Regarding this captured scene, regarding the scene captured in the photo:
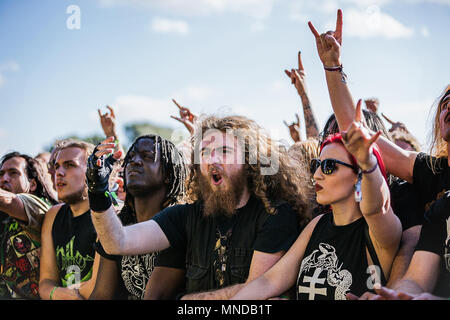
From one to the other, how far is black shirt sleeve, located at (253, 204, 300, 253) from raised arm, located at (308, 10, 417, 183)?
2.20ft

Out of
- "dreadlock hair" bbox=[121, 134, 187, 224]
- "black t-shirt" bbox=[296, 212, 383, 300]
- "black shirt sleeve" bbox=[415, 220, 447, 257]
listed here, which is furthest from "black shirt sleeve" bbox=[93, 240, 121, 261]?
"black shirt sleeve" bbox=[415, 220, 447, 257]

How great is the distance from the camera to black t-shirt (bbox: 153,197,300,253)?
2918mm

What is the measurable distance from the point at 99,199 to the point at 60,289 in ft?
4.07

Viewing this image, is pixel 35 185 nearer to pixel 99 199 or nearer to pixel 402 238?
pixel 99 199

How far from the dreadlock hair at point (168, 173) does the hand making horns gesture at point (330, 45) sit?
1536mm

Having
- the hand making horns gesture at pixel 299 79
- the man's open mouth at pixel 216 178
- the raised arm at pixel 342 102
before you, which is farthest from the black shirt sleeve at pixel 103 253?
the hand making horns gesture at pixel 299 79

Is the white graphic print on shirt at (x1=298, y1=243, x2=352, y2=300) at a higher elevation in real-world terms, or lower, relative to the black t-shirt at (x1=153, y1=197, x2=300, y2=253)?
lower

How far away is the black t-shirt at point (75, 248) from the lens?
377 centimetres

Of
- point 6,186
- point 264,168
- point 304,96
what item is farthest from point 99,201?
point 304,96

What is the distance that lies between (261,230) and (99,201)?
100 centimetres

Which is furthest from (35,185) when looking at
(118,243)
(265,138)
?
(265,138)

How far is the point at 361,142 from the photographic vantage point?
7.17ft

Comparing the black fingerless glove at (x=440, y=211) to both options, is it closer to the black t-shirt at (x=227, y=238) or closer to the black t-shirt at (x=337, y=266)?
the black t-shirt at (x=337, y=266)

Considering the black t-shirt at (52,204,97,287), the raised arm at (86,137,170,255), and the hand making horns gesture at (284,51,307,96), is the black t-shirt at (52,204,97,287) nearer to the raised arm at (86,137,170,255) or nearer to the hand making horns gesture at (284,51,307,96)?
the raised arm at (86,137,170,255)
